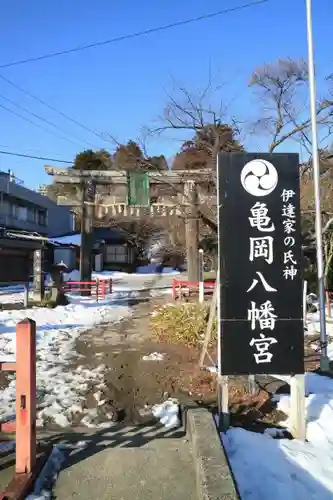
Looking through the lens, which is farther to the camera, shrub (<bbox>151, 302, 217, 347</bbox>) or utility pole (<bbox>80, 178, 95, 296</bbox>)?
utility pole (<bbox>80, 178, 95, 296</bbox>)

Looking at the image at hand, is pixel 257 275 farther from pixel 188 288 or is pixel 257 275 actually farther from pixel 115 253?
pixel 115 253

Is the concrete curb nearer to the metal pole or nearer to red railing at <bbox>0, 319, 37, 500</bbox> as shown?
red railing at <bbox>0, 319, 37, 500</bbox>

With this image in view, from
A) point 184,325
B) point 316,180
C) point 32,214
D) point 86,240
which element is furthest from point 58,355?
point 32,214

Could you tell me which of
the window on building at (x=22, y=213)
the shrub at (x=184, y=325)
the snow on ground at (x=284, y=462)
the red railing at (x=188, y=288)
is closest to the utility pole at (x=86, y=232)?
the red railing at (x=188, y=288)

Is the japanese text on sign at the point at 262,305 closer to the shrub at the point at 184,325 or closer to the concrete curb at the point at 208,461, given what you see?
Result: the concrete curb at the point at 208,461

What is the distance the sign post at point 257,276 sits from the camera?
4395mm

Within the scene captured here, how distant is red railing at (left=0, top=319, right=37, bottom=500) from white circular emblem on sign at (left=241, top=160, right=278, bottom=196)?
8.41ft

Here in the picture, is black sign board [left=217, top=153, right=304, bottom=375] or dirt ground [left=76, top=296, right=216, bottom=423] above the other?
black sign board [left=217, top=153, right=304, bottom=375]

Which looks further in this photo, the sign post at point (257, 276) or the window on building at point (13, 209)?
the window on building at point (13, 209)

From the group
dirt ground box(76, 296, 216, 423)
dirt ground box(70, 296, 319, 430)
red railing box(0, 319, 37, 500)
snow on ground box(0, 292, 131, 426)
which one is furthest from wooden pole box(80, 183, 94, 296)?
red railing box(0, 319, 37, 500)

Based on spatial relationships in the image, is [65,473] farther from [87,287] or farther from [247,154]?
[87,287]

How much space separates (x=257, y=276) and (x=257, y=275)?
1 cm

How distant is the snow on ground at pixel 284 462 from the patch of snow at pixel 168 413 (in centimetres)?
63

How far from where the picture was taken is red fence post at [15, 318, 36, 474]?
313 centimetres
